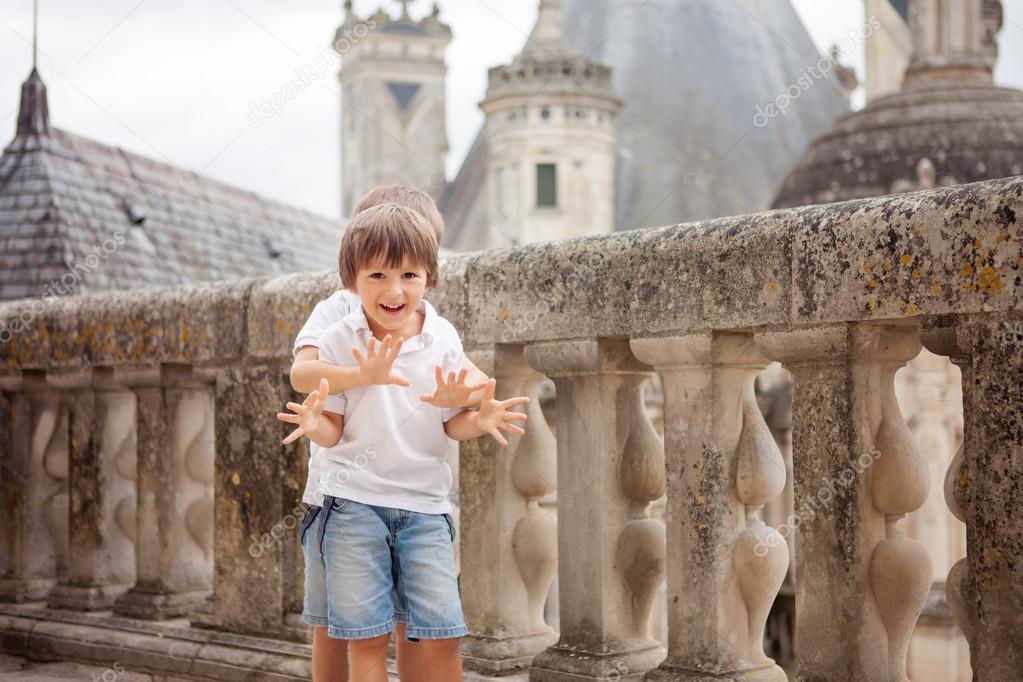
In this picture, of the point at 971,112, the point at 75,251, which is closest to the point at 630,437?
the point at 75,251

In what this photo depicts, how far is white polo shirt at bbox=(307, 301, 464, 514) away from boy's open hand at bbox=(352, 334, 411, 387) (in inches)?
4.9

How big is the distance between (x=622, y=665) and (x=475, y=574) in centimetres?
51

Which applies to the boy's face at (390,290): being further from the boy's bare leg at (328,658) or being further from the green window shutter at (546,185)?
the green window shutter at (546,185)

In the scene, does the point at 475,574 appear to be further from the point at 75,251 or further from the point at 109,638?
the point at 75,251

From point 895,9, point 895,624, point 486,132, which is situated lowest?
point 895,624

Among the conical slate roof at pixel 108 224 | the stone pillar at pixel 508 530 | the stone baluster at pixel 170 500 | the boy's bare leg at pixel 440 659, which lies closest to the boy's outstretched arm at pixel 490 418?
the boy's bare leg at pixel 440 659

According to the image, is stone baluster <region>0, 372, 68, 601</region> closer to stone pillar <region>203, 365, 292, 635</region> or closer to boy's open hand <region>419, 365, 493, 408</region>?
stone pillar <region>203, 365, 292, 635</region>

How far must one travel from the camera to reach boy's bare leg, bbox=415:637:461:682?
8.67 ft

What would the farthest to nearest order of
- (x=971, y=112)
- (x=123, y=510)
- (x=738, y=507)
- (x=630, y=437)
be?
(x=971, y=112)
(x=123, y=510)
(x=630, y=437)
(x=738, y=507)

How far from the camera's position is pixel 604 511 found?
10.3ft

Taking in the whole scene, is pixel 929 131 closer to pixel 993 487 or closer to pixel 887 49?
pixel 887 49

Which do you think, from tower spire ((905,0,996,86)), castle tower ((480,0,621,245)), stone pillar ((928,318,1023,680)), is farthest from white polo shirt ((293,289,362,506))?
castle tower ((480,0,621,245))

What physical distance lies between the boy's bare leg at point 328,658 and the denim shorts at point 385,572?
99mm

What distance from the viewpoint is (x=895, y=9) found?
44938 mm
